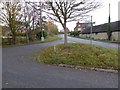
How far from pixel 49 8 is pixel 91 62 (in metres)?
6.83

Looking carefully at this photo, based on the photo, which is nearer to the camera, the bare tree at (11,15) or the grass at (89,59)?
the grass at (89,59)

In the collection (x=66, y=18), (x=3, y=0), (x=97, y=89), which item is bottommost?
(x=97, y=89)

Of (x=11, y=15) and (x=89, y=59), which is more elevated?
(x=11, y=15)

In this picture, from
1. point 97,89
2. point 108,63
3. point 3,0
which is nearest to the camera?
point 97,89

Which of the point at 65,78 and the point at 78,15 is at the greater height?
the point at 78,15

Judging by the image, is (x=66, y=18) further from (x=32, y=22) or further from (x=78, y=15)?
(x=32, y=22)

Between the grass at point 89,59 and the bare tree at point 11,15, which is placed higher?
the bare tree at point 11,15

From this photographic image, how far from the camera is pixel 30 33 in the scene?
35719mm

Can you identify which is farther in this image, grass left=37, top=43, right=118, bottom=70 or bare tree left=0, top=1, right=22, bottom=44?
bare tree left=0, top=1, right=22, bottom=44

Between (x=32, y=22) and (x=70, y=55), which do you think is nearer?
(x=70, y=55)

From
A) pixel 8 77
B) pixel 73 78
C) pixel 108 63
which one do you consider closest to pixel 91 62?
pixel 108 63

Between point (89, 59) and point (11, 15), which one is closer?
point (89, 59)

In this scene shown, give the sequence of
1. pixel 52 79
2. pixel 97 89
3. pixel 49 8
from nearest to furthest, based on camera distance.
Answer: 1. pixel 97 89
2. pixel 52 79
3. pixel 49 8

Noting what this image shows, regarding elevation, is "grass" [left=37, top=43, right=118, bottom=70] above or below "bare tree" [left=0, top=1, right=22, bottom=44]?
below
